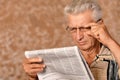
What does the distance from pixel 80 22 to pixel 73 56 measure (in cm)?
26

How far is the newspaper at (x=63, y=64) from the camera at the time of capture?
1.24m

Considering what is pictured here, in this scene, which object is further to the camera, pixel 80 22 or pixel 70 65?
pixel 80 22

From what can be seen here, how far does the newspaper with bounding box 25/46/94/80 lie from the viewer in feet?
4.06

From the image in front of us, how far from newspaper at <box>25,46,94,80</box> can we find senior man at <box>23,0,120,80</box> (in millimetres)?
29

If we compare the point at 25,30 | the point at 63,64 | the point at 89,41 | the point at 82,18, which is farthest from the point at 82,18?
the point at 25,30

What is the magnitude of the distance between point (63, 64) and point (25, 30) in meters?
1.17

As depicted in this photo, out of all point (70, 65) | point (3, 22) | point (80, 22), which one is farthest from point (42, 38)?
point (70, 65)

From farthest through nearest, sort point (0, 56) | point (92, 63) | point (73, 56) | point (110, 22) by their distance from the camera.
→ point (110, 22), point (0, 56), point (92, 63), point (73, 56)

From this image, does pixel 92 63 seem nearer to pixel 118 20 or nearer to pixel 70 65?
pixel 70 65

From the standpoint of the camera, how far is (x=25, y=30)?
7.96 ft

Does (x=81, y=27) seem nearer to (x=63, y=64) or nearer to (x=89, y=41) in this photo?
(x=89, y=41)

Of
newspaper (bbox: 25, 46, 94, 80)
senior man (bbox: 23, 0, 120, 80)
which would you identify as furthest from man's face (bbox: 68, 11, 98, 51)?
newspaper (bbox: 25, 46, 94, 80)

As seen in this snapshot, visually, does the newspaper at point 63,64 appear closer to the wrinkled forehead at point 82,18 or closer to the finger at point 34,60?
the finger at point 34,60

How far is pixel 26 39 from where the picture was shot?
243cm
